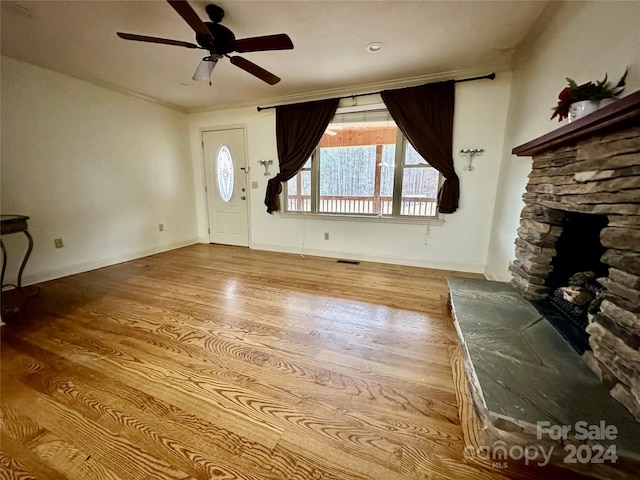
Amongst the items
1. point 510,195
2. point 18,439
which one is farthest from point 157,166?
point 510,195

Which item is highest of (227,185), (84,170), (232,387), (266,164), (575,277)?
(266,164)

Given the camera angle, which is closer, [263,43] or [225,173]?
[263,43]

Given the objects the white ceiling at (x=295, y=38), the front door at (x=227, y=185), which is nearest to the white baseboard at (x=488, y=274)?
the white ceiling at (x=295, y=38)

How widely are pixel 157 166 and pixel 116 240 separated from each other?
1.33 m

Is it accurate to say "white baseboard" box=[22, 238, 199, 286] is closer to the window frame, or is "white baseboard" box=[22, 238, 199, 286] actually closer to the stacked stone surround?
the window frame

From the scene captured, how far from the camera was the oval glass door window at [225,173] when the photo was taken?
451 centimetres

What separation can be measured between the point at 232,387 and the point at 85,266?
10.7ft

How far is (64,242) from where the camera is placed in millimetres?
3145

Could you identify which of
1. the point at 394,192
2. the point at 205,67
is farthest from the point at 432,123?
the point at 205,67

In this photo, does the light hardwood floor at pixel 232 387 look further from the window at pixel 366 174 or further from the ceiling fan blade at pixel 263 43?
the ceiling fan blade at pixel 263 43

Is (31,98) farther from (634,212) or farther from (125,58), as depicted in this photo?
(634,212)

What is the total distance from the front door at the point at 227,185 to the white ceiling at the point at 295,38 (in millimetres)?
1028

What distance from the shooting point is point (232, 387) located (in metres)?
1.45

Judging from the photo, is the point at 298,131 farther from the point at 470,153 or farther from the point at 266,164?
the point at 470,153
